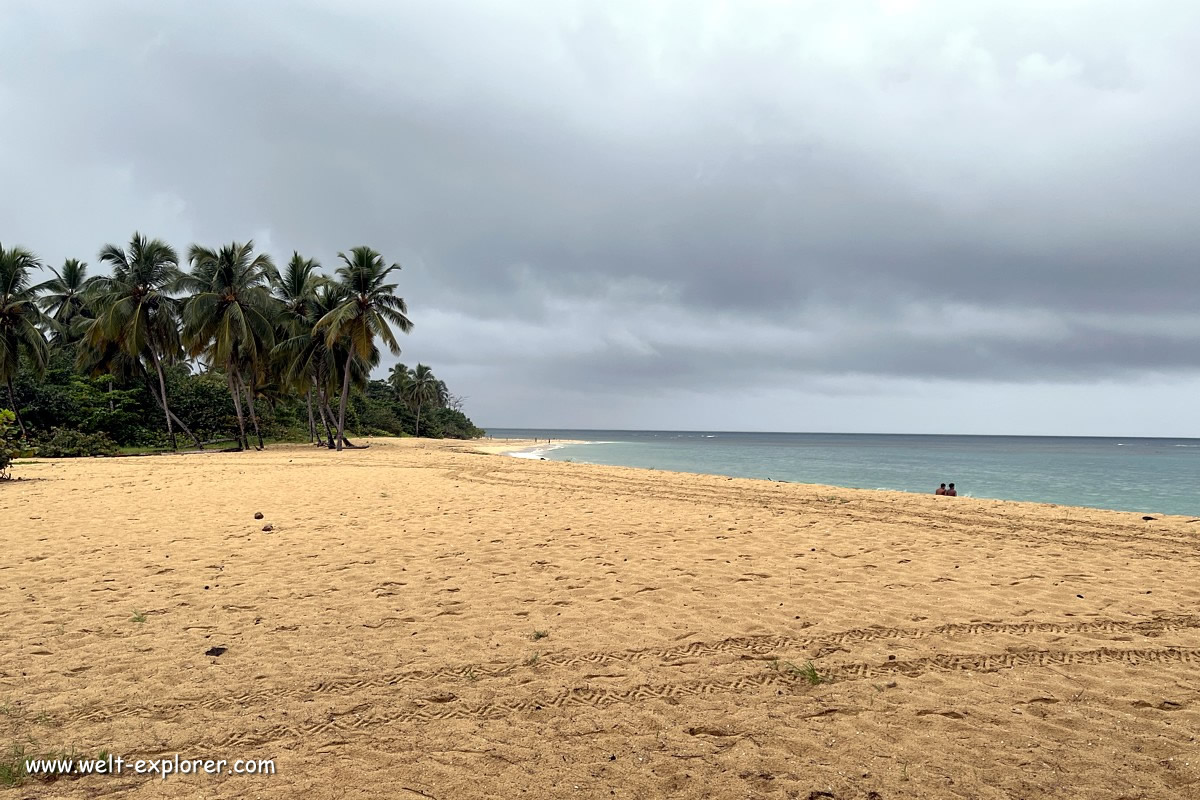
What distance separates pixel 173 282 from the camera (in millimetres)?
30531

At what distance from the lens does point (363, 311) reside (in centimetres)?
3266

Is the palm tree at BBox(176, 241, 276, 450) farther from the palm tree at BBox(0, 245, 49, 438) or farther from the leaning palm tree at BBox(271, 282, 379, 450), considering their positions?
the palm tree at BBox(0, 245, 49, 438)

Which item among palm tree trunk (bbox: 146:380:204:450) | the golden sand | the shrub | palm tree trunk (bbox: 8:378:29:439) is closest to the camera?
the golden sand

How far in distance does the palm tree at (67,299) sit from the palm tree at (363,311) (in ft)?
58.3

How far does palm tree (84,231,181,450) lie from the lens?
2961 cm

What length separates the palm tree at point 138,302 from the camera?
29609 millimetres

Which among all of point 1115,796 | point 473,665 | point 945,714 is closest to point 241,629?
point 473,665

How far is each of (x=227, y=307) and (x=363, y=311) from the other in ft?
21.3

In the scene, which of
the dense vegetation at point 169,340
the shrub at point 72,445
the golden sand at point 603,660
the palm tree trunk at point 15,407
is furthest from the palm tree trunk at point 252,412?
the golden sand at point 603,660

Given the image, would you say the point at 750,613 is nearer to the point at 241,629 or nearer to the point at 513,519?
the point at 241,629

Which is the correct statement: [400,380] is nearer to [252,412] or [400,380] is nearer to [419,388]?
[419,388]

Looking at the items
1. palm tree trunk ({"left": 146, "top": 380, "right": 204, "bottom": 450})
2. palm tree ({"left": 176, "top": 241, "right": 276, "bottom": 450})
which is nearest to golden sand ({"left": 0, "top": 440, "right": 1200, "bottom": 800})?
palm tree ({"left": 176, "top": 241, "right": 276, "bottom": 450})

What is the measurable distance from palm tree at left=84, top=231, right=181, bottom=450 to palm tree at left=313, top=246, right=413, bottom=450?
7589mm

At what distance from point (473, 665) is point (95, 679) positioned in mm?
2457
